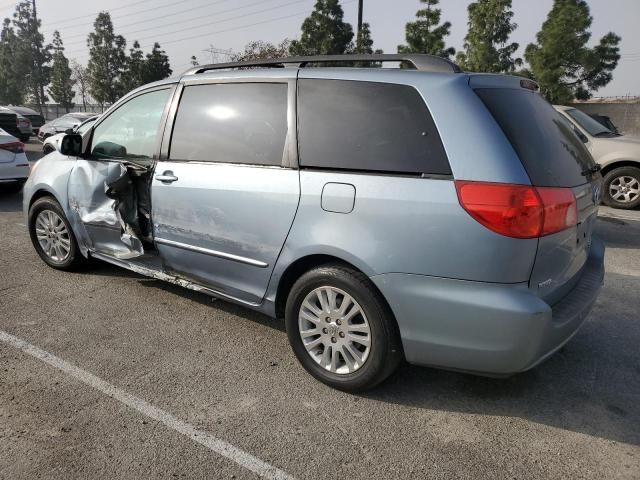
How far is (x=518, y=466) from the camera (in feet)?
7.70

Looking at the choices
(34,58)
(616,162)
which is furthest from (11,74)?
(616,162)

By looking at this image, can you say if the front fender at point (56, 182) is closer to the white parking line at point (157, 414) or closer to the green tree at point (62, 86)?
the white parking line at point (157, 414)

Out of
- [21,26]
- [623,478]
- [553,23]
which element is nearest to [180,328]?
[623,478]

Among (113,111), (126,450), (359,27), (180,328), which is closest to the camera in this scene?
(126,450)

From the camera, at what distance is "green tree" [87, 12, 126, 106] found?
44.7 meters

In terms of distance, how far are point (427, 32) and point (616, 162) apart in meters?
14.7

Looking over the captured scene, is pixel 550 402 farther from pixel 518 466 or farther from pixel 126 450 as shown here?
pixel 126 450

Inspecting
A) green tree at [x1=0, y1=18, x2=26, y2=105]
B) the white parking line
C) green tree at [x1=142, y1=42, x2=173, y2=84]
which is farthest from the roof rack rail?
green tree at [x1=0, y1=18, x2=26, y2=105]

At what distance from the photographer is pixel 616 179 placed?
331 inches

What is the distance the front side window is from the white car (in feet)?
16.6

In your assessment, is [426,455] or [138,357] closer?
[426,455]

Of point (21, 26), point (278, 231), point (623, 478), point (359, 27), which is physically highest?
point (21, 26)

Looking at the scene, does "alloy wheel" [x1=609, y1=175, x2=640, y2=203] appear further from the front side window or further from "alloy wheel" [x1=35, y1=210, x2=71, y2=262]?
"alloy wheel" [x1=35, y1=210, x2=71, y2=262]

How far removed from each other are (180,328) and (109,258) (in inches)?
43.5
